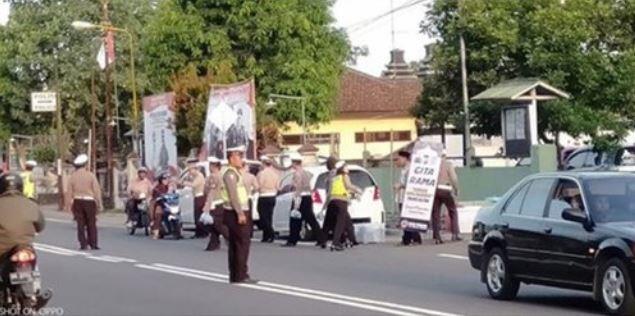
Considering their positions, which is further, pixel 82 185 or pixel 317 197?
pixel 317 197

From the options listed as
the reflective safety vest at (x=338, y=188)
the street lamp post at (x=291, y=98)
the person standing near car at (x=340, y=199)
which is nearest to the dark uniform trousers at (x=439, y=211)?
the person standing near car at (x=340, y=199)

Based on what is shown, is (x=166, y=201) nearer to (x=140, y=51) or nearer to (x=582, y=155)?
(x=582, y=155)

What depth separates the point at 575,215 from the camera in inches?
623

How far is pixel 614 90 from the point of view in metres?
37.0

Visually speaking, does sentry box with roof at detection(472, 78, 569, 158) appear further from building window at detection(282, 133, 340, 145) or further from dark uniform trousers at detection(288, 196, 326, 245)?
building window at detection(282, 133, 340, 145)

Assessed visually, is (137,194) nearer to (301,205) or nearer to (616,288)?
(301,205)

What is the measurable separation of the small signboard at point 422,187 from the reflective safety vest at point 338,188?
139cm

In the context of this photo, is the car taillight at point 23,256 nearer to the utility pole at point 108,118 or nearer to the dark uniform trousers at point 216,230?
the dark uniform trousers at point 216,230

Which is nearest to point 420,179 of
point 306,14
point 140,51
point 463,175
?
point 463,175

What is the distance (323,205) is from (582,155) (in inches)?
346

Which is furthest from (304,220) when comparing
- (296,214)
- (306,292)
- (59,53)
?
(59,53)

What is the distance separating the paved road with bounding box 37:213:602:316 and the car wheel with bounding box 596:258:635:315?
0.56 meters

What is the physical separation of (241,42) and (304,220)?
97.2ft

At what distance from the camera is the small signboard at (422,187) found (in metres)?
28.0
